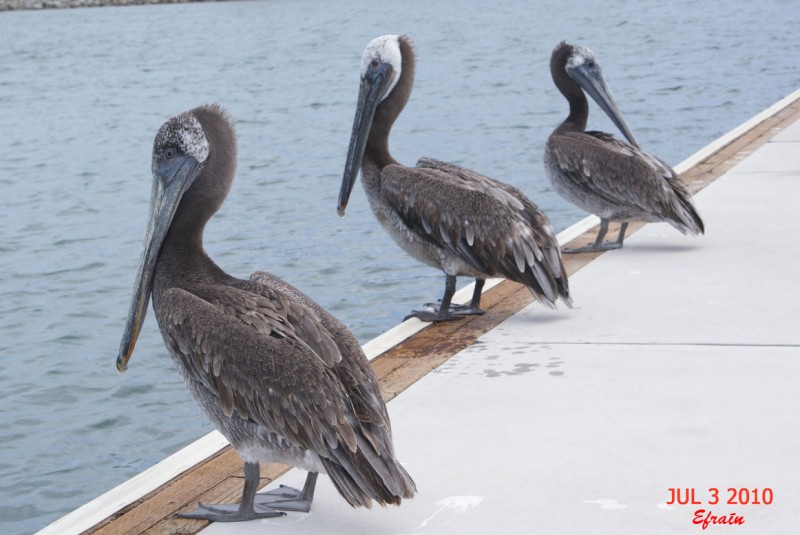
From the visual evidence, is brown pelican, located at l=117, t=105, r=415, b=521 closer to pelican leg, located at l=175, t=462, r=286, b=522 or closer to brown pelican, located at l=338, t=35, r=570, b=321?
pelican leg, located at l=175, t=462, r=286, b=522

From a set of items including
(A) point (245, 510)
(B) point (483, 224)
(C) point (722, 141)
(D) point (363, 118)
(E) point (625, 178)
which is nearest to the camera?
(A) point (245, 510)

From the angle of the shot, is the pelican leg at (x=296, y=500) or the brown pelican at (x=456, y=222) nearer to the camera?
the pelican leg at (x=296, y=500)

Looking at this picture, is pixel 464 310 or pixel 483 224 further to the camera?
pixel 464 310

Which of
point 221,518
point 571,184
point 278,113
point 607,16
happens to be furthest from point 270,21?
point 221,518

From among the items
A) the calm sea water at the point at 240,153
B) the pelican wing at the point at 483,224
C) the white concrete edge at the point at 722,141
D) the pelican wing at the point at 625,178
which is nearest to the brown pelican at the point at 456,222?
the pelican wing at the point at 483,224

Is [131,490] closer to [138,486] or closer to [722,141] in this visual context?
[138,486]

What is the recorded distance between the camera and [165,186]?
3.94 m

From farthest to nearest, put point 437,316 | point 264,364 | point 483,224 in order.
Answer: point 437,316 < point 483,224 < point 264,364

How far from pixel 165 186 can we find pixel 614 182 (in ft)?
11.5

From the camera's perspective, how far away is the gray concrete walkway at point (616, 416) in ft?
11.7

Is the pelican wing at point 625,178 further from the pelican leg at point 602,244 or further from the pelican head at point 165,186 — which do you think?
the pelican head at point 165,186

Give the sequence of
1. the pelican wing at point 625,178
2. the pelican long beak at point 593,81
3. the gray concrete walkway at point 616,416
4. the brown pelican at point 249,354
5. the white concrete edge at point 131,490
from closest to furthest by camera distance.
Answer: the brown pelican at point 249,354
the gray concrete walkway at point 616,416
the white concrete edge at point 131,490
the pelican wing at point 625,178
the pelican long beak at point 593,81

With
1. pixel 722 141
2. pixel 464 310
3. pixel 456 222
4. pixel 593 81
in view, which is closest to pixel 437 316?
pixel 464 310

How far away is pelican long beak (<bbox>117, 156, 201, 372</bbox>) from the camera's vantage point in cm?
388
